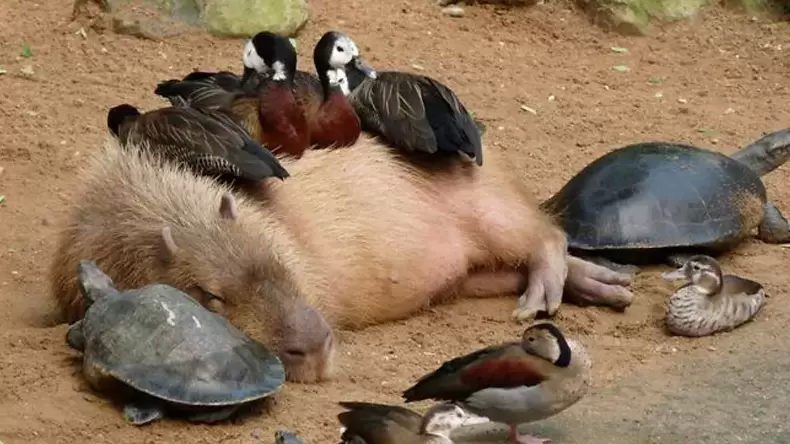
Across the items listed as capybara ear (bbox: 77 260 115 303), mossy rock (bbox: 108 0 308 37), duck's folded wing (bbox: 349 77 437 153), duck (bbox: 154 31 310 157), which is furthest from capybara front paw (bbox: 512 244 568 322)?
mossy rock (bbox: 108 0 308 37)

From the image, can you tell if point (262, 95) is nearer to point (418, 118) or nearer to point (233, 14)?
point (418, 118)

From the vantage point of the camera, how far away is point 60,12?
384 inches

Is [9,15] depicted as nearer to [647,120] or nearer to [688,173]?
[647,120]

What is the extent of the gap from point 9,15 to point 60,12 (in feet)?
1.10

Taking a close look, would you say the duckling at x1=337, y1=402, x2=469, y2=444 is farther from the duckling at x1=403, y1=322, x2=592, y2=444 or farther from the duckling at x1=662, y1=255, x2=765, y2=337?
the duckling at x1=662, y1=255, x2=765, y2=337

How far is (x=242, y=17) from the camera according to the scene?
9.30 m

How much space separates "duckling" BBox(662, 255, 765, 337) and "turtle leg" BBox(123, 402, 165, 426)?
7.06 ft

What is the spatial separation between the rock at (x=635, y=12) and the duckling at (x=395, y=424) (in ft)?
21.6

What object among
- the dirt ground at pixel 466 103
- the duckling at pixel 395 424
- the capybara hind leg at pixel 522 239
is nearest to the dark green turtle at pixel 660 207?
the dirt ground at pixel 466 103

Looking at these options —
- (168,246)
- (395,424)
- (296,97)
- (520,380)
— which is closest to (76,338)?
(168,246)

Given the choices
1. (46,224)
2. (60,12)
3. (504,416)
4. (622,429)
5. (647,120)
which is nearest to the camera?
(504,416)

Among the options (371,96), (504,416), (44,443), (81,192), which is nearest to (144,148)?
(81,192)

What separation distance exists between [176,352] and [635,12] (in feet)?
21.5

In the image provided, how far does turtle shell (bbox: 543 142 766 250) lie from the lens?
20.7 ft
